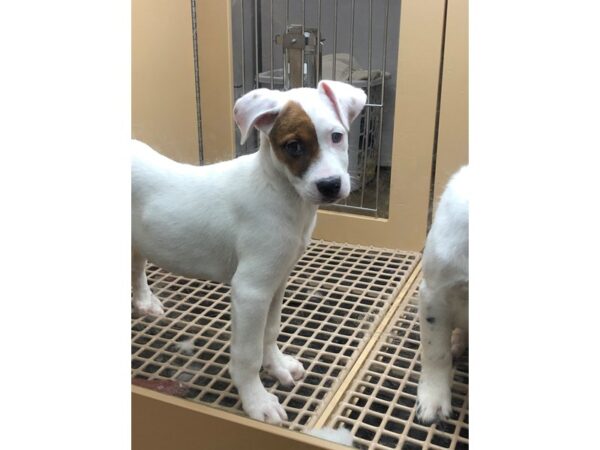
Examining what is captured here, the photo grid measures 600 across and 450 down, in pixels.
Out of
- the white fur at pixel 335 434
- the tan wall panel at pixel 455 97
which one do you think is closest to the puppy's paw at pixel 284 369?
the white fur at pixel 335 434

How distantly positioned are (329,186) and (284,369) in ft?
1.03

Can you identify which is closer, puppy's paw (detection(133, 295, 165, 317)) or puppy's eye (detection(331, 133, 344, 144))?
puppy's eye (detection(331, 133, 344, 144))

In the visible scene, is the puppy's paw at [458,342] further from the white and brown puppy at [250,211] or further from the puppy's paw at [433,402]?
the white and brown puppy at [250,211]

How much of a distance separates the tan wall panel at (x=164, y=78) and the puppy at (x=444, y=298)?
334mm

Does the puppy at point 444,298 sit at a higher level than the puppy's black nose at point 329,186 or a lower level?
lower

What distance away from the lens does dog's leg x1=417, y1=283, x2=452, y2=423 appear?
76 cm

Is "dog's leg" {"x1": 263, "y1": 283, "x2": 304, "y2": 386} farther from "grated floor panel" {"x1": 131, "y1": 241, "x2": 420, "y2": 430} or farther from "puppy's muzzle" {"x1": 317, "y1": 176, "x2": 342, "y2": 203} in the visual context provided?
"puppy's muzzle" {"x1": 317, "y1": 176, "x2": 342, "y2": 203}

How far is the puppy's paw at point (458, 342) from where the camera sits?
76 centimetres

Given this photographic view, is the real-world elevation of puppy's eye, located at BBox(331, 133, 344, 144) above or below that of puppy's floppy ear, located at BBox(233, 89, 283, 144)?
below

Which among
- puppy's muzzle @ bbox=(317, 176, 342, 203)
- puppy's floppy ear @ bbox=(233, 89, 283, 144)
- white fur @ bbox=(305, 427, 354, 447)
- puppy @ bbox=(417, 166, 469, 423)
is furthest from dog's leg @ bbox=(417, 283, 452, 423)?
puppy's floppy ear @ bbox=(233, 89, 283, 144)

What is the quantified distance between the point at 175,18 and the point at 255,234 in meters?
0.28

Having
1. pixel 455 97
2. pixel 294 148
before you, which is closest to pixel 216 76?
pixel 294 148

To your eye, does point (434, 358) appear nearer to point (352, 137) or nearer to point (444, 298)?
point (444, 298)
